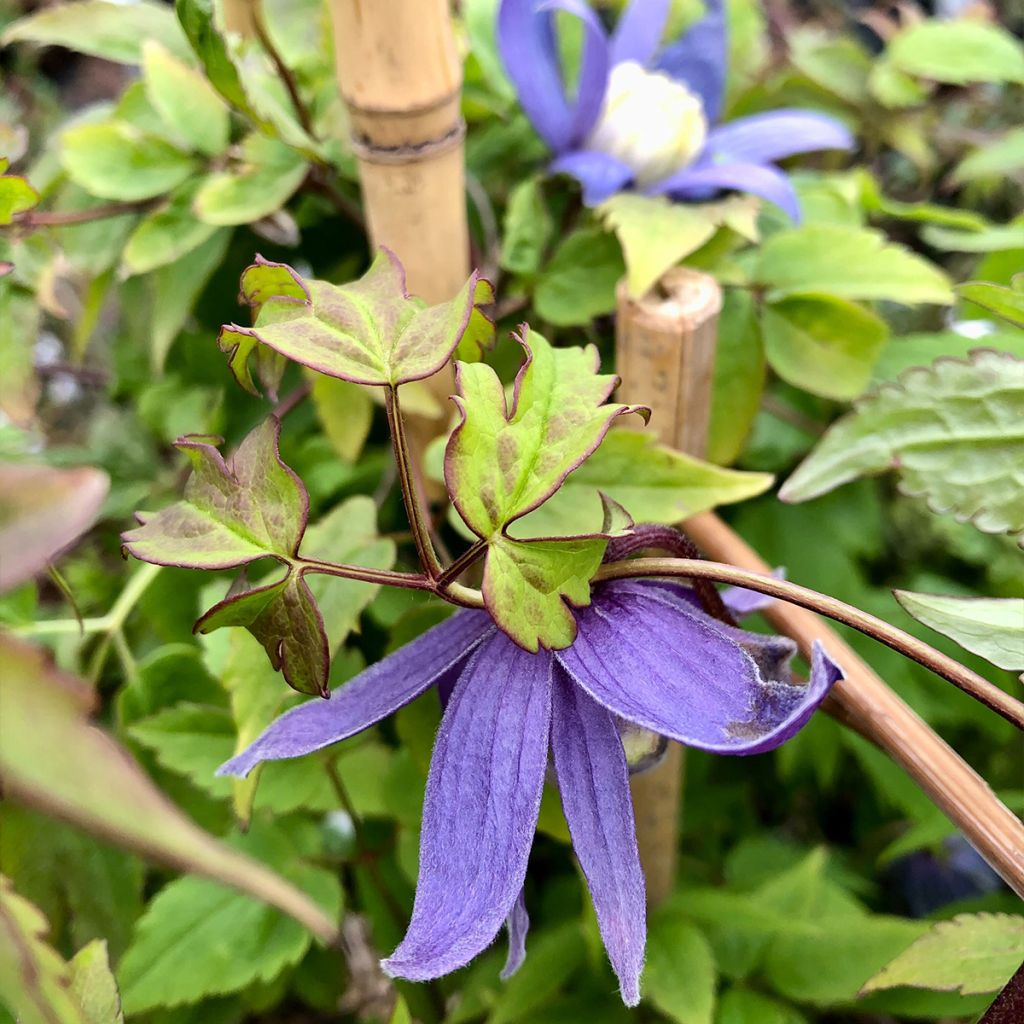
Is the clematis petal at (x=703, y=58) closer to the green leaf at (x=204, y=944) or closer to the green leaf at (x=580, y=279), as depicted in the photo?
the green leaf at (x=580, y=279)

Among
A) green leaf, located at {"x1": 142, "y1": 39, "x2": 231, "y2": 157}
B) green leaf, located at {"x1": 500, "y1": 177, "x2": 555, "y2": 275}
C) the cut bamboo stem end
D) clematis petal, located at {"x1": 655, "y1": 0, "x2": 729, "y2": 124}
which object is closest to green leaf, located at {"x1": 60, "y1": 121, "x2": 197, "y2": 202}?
green leaf, located at {"x1": 142, "y1": 39, "x2": 231, "y2": 157}

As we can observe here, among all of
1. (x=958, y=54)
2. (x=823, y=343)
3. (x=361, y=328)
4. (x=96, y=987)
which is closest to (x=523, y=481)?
(x=361, y=328)

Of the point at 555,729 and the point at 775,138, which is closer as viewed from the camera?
the point at 555,729

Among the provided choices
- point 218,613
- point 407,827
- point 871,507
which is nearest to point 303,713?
point 218,613

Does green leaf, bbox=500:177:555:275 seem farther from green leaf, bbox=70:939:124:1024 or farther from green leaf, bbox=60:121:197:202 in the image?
green leaf, bbox=70:939:124:1024

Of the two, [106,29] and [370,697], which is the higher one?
[106,29]

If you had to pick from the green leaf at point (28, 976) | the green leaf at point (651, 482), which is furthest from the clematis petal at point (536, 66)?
the green leaf at point (28, 976)

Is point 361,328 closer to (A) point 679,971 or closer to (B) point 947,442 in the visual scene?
(B) point 947,442
